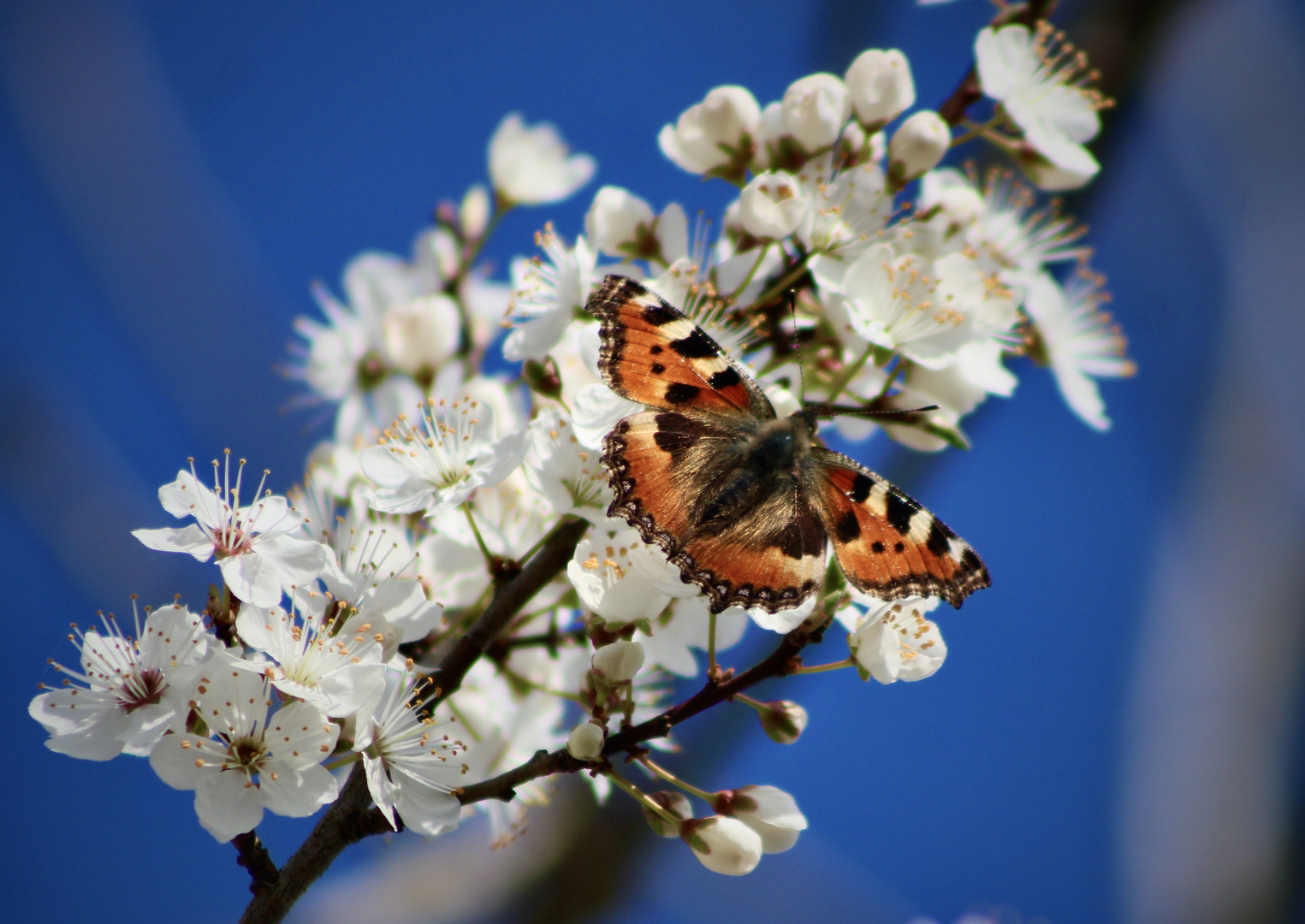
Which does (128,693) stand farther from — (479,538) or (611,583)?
(611,583)

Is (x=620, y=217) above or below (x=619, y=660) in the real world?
above

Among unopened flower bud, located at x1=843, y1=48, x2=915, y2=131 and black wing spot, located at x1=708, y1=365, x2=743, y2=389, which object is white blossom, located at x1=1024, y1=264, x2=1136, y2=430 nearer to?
unopened flower bud, located at x1=843, y1=48, x2=915, y2=131

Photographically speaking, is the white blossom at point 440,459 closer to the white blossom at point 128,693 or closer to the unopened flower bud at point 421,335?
the white blossom at point 128,693

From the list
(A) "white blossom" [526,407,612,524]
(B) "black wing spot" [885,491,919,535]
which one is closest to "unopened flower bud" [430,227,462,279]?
(A) "white blossom" [526,407,612,524]

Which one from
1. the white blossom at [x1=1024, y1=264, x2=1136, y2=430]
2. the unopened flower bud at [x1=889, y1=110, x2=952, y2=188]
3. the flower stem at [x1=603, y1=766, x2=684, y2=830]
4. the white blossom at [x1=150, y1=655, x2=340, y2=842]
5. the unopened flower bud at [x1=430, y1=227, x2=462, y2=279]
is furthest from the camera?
the unopened flower bud at [x1=430, y1=227, x2=462, y2=279]

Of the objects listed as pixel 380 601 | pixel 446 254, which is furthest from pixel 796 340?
pixel 446 254

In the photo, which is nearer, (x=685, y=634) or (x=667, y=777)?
(x=667, y=777)

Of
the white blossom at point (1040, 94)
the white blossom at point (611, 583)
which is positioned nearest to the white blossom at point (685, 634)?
the white blossom at point (611, 583)
